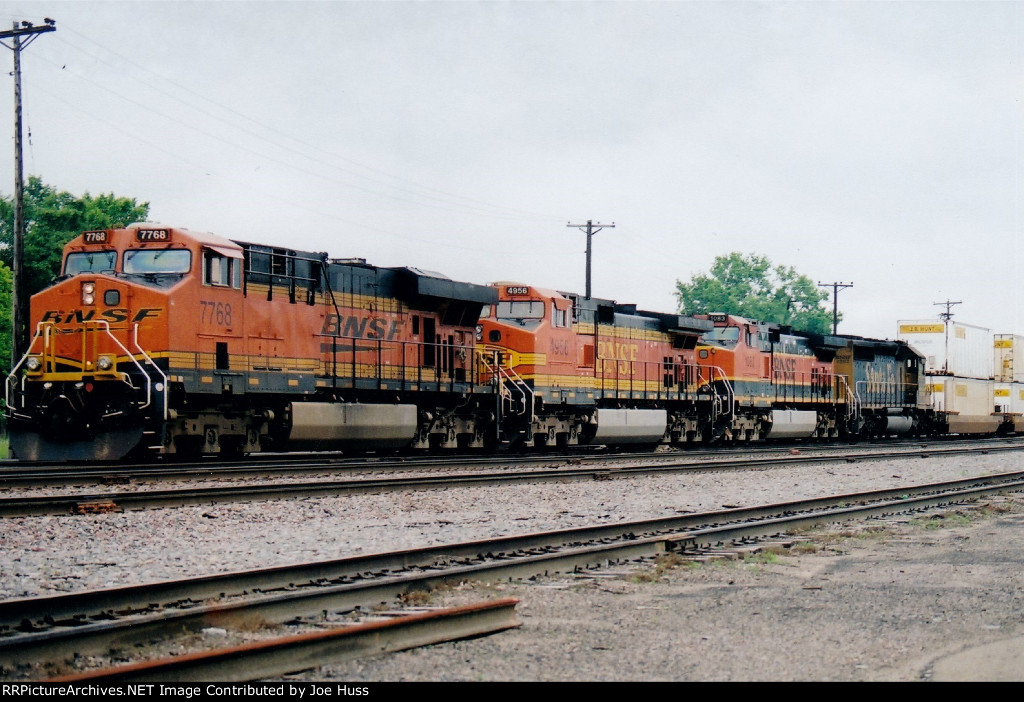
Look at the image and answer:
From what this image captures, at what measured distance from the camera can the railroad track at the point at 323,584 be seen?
207 inches

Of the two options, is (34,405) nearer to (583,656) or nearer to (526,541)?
(526,541)

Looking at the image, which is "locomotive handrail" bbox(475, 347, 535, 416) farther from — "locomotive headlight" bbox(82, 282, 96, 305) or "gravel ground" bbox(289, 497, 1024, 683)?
"gravel ground" bbox(289, 497, 1024, 683)

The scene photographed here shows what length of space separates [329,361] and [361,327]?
1176mm

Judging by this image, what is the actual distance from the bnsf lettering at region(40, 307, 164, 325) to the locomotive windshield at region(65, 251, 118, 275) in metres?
0.77

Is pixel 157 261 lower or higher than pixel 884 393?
higher

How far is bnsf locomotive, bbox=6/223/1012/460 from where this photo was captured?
627 inches

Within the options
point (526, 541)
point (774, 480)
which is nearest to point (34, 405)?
point (526, 541)

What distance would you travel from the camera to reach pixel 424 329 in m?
21.6

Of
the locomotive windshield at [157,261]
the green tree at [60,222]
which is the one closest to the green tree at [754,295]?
the green tree at [60,222]

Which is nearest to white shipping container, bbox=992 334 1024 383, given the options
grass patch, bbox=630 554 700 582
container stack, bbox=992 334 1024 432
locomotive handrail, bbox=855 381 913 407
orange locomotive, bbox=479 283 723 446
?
container stack, bbox=992 334 1024 432

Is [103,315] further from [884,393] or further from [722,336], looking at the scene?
Result: [884,393]

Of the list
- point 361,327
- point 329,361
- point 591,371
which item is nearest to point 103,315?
point 329,361

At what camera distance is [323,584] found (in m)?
7.13

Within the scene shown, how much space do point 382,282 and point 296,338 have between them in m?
2.84
